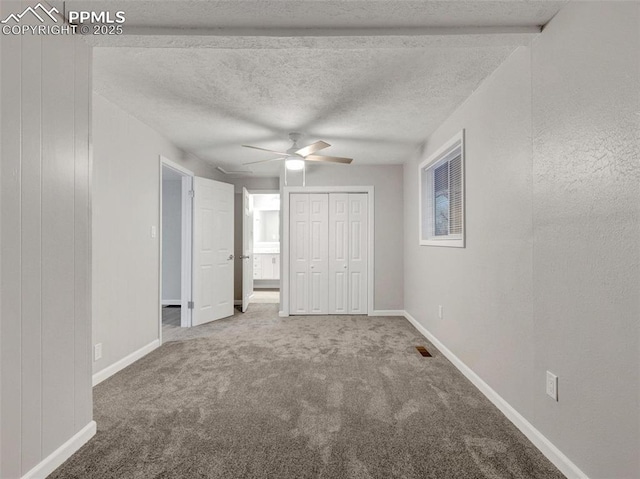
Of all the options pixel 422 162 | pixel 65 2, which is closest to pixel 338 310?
pixel 422 162

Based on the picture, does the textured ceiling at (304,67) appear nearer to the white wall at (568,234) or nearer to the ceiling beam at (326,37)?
the ceiling beam at (326,37)

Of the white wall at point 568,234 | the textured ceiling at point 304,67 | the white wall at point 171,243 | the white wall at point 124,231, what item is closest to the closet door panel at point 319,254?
the textured ceiling at point 304,67

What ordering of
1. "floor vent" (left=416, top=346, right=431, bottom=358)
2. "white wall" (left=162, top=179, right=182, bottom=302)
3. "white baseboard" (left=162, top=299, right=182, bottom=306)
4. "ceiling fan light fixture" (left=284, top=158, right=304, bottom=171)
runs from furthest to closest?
1. "white wall" (left=162, top=179, right=182, bottom=302)
2. "white baseboard" (left=162, top=299, right=182, bottom=306)
3. "ceiling fan light fixture" (left=284, top=158, right=304, bottom=171)
4. "floor vent" (left=416, top=346, right=431, bottom=358)

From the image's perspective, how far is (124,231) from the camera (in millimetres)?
2920

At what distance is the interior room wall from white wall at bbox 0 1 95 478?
11.0 ft

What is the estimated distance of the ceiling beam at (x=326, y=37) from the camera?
169cm

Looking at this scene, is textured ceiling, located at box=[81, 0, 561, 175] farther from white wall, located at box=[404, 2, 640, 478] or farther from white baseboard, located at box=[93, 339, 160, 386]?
white baseboard, located at box=[93, 339, 160, 386]

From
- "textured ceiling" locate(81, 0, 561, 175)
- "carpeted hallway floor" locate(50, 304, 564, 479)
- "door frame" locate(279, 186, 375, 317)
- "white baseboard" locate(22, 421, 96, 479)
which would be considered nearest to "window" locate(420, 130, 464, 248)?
"textured ceiling" locate(81, 0, 561, 175)

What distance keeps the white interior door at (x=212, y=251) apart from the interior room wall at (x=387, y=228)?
3.47 feet

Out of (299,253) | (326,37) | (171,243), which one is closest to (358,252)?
(299,253)

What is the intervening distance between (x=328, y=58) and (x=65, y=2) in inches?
55.0

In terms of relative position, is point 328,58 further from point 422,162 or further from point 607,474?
point 607,474

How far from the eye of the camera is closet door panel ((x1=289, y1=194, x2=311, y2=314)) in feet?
16.1

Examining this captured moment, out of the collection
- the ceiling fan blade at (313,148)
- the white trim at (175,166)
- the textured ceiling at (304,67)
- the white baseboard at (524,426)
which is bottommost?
the white baseboard at (524,426)
